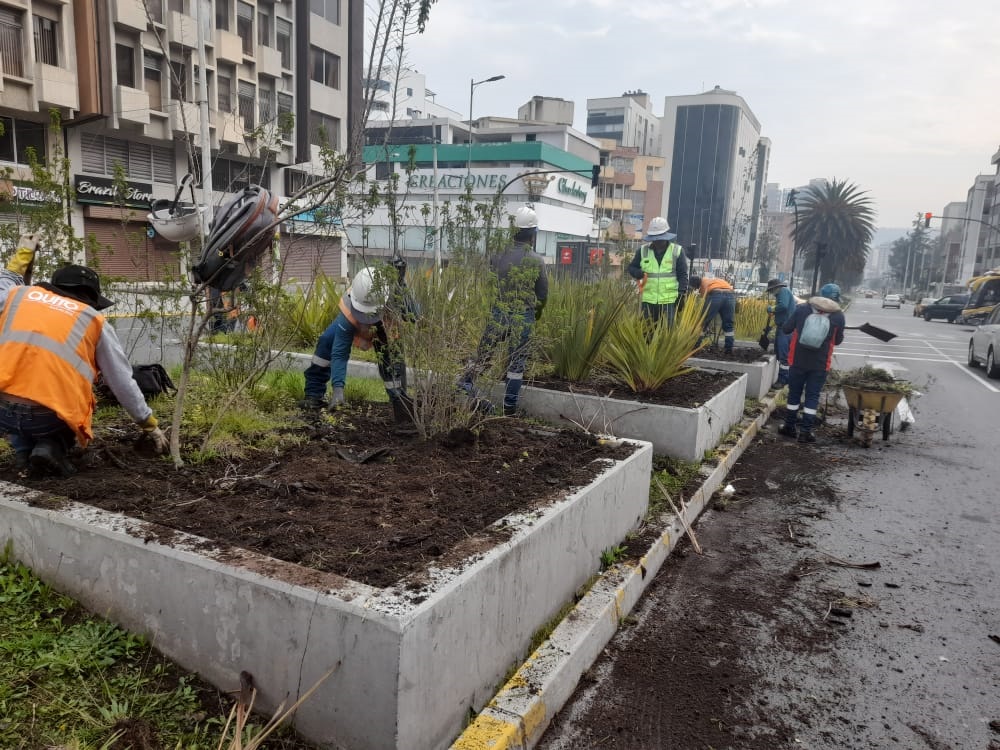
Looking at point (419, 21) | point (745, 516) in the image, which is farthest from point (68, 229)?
point (745, 516)

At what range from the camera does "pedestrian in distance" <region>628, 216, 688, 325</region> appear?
8.77 metres

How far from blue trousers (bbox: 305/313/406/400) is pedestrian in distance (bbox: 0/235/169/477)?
1723 mm

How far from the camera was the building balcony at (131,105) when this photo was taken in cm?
2366

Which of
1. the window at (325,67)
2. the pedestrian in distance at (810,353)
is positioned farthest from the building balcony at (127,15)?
the pedestrian in distance at (810,353)

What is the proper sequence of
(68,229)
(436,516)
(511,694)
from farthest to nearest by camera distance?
(68,229) → (436,516) → (511,694)

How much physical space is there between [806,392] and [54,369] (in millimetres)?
7250

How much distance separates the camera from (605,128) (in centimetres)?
10050

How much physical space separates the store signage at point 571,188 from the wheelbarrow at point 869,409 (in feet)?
186

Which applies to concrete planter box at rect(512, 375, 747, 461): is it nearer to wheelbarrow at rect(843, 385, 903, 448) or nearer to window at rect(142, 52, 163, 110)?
wheelbarrow at rect(843, 385, 903, 448)

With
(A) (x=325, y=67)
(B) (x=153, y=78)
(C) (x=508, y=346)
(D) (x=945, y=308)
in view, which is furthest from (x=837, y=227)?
(C) (x=508, y=346)

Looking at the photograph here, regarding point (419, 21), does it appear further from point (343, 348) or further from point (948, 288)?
point (948, 288)

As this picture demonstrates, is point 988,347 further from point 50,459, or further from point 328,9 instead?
point 328,9

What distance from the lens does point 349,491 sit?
3619 millimetres

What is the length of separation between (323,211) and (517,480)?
209 cm
